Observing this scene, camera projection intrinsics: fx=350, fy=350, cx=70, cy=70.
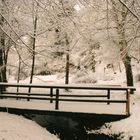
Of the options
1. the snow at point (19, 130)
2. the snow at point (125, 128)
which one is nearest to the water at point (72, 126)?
the snow at point (125, 128)

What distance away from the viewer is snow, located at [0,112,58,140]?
11.6 m

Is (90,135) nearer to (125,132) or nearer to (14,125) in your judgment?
(125,132)

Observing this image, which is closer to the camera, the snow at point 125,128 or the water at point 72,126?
the snow at point 125,128

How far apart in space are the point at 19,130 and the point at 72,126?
3.71 metres

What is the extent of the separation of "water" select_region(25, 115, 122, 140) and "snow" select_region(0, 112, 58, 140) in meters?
0.97

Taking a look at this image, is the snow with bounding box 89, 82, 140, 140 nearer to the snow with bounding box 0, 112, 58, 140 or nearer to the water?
the water

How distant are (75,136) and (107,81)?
24.0 m

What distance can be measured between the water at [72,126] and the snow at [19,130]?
0.97 meters

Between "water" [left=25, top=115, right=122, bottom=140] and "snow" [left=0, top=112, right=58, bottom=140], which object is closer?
"snow" [left=0, top=112, right=58, bottom=140]

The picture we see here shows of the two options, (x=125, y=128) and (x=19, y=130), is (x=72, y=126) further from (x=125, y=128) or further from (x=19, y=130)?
(x=19, y=130)

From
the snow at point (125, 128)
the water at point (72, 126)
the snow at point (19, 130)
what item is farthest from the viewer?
the water at point (72, 126)

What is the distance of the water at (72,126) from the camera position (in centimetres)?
1377

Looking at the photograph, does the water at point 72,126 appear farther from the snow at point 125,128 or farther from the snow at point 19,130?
the snow at point 19,130

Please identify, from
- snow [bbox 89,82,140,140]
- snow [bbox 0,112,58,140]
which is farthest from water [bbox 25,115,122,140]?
snow [bbox 0,112,58,140]
